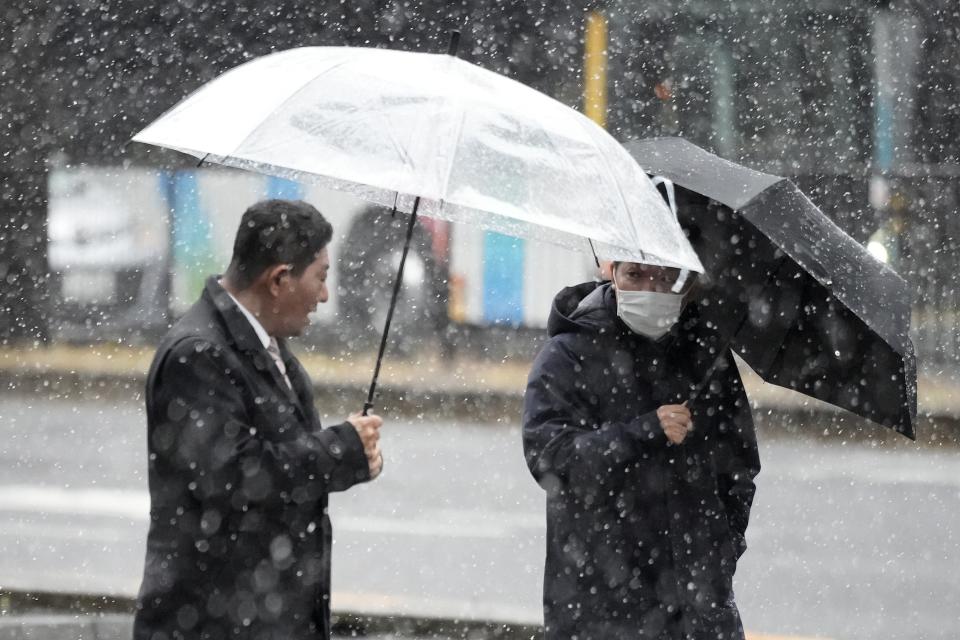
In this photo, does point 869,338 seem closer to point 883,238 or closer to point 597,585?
point 597,585

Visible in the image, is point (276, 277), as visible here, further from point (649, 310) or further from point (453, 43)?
point (649, 310)

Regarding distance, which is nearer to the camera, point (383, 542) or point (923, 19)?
point (383, 542)

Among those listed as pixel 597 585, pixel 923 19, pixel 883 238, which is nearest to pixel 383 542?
pixel 597 585

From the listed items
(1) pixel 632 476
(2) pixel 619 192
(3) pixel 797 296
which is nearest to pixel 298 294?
(2) pixel 619 192

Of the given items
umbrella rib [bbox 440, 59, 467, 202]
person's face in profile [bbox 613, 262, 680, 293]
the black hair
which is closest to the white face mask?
person's face in profile [bbox 613, 262, 680, 293]

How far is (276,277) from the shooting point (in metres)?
2.81

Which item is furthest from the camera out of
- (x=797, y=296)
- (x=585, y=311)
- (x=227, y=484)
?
(x=585, y=311)

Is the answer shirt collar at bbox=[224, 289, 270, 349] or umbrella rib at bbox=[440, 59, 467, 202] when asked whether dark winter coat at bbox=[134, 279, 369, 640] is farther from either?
umbrella rib at bbox=[440, 59, 467, 202]

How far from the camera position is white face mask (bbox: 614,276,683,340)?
318 cm

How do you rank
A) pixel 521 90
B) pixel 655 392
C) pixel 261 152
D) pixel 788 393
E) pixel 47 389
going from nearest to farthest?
pixel 261 152
pixel 521 90
pixel 655 392
pixel 788 393
pixel 47 389

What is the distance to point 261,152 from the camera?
8.90 feet

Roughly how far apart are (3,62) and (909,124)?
956 cm

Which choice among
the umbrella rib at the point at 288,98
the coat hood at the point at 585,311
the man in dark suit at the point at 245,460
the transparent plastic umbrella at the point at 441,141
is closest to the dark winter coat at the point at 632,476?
the coat hood at the point at 585,311

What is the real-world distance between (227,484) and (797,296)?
139 centimetres
